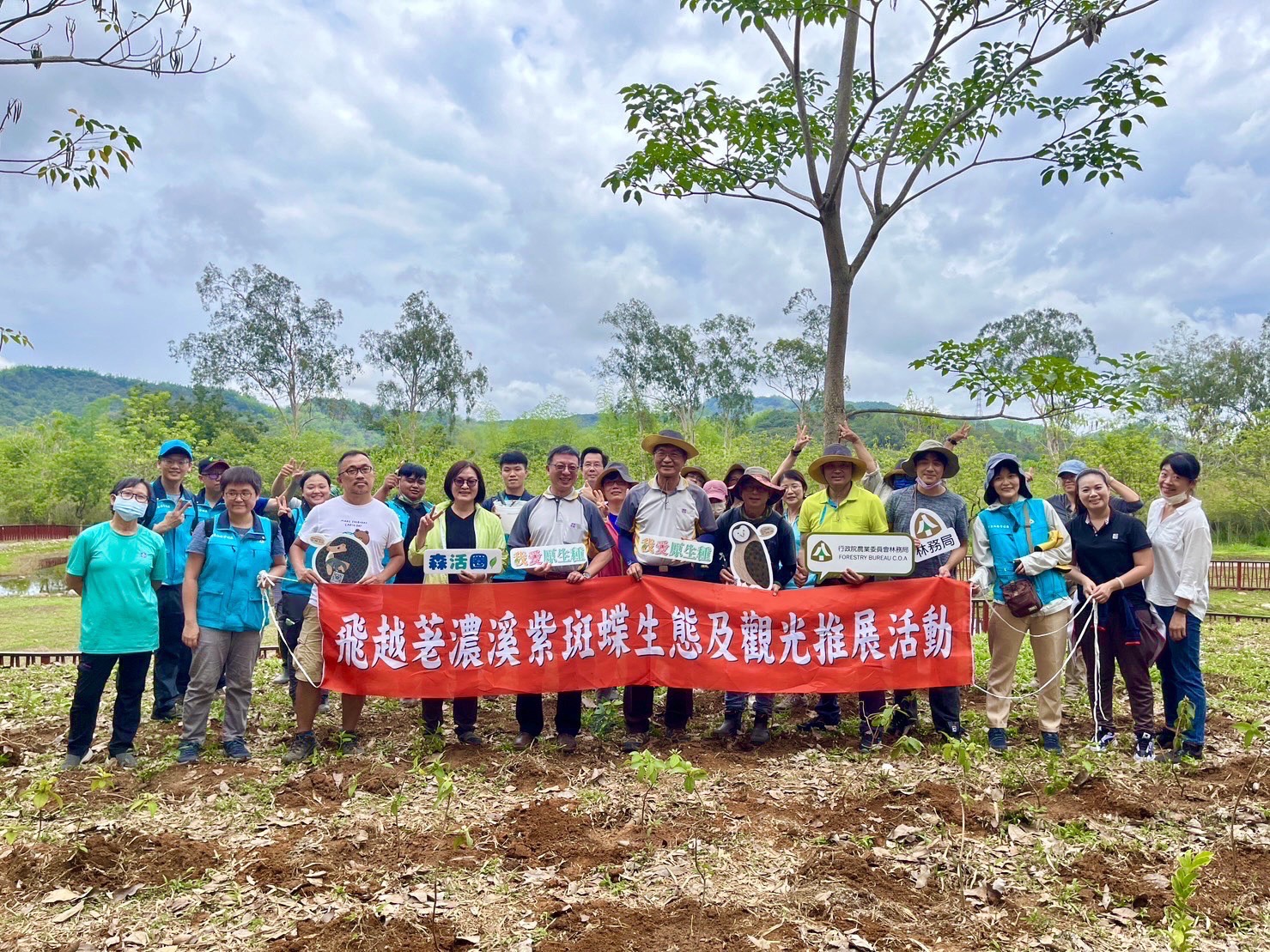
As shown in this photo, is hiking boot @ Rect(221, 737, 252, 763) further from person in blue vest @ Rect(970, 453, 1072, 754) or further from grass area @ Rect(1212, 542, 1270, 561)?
grass area @ Rect(1212, 542, 1270, 561)

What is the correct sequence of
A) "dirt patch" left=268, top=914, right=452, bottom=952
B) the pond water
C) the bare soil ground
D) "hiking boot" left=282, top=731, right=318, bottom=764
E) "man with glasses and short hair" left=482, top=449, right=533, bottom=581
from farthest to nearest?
the pond water < "man with glasses and short hair" left=482, top=449, right=533, bottom=581 < "hiking boot" left=282, top=731, right=318, bottom=764 < the bare soil ground < "dirt patch" left=268, top=914, right=452, bottom=952

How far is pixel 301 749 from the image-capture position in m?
5.34

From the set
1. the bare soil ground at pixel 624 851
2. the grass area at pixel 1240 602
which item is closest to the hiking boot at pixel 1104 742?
the bare soil ground at pixel 624 851

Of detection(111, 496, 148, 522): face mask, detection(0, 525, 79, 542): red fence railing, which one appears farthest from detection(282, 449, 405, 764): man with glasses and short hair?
detection(0, 525, 79, 542): red fence railing

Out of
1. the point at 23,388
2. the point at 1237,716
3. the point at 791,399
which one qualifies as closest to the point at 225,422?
the point at 791,399

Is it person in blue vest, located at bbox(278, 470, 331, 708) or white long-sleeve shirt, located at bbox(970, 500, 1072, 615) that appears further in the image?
person in blue vest, located at bbox(278, 470, 331, 708)

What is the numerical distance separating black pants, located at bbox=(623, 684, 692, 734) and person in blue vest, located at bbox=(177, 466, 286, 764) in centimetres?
262

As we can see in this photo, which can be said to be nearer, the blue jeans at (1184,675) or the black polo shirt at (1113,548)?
the blue jeans at (1184,675)

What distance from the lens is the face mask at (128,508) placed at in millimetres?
5074

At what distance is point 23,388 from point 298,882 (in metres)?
222

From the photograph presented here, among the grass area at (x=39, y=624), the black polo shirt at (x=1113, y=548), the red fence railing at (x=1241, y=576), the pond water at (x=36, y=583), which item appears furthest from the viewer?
the pond water at (x=36, y=583)

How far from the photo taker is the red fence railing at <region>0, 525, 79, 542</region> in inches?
1657

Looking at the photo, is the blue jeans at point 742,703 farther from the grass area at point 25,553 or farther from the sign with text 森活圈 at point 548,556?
the grass area at point 25,553

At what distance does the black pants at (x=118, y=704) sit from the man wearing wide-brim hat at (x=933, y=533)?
16.6 ft
